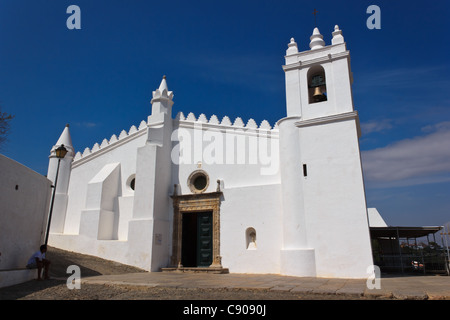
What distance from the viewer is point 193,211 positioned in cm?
1449

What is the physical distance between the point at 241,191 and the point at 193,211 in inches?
97.3

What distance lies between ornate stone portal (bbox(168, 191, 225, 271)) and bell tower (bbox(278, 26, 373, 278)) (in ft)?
10.2

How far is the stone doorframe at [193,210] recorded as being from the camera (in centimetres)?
1362

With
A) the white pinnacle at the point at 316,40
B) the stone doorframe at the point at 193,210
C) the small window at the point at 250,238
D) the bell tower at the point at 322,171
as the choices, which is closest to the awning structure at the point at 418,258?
the bell tower at the point at 322,171

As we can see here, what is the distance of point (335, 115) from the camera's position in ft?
39.1

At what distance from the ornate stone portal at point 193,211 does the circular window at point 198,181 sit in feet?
1.37

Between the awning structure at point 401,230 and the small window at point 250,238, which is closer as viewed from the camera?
the small window at point 250,238
